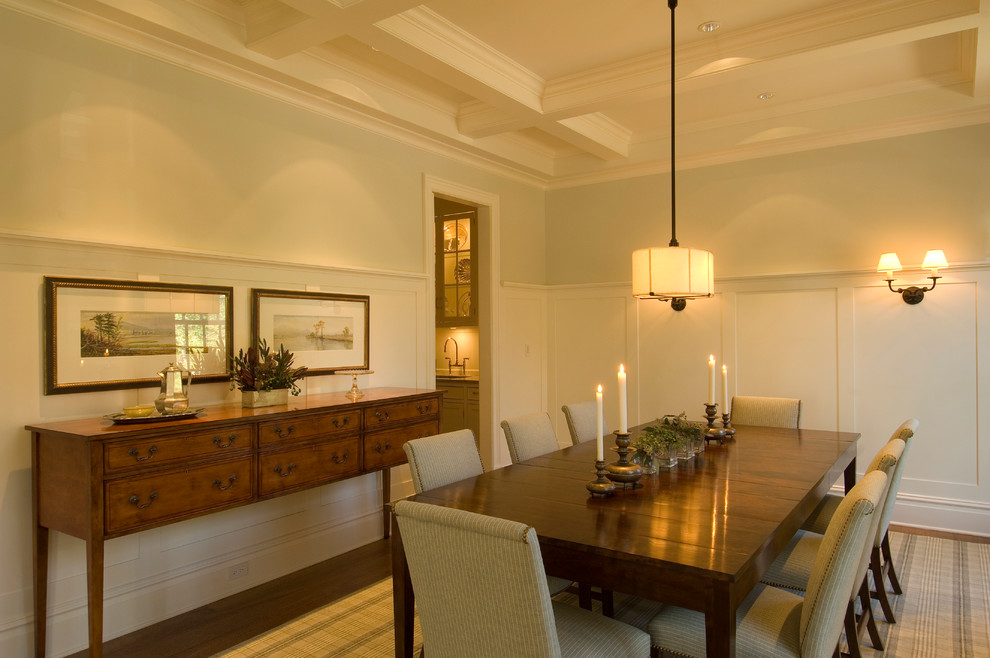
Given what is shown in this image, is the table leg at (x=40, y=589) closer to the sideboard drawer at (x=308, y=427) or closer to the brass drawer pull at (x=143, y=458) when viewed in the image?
the brass drawer pull at (x=143, y=458)

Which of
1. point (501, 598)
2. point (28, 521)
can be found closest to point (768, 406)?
point (501, 598)

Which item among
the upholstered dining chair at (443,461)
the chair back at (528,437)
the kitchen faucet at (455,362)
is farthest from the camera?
the kitchen faucet at (455,362)

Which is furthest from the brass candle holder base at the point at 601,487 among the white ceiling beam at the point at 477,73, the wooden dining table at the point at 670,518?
Result: the white ceiling beam at the point at 477,73

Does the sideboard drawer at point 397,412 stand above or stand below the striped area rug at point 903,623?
above

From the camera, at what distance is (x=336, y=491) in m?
3.88

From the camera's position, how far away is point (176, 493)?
2.54 m

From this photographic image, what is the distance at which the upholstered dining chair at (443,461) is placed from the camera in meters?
2.40

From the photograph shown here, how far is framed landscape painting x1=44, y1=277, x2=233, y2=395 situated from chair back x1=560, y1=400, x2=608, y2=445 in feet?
6.09

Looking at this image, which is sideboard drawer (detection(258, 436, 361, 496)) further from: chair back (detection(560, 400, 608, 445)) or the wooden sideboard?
chair back (detection(560, 400, 608, 445))

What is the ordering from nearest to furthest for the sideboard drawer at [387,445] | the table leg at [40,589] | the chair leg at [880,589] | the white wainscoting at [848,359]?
the table leg at [40,589]
the chair leg at [880,589]
the sideboard drawer at [387,445]
the white wainscoting at [848,359]

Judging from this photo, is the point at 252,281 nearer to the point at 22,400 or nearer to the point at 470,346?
the point at 22,400

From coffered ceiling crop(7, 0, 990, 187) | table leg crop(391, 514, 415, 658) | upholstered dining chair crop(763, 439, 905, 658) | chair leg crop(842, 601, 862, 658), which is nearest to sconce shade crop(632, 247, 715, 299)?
upholstered dining chair crop(763, 439, 905, 658)

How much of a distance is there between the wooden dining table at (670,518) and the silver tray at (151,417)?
120cm

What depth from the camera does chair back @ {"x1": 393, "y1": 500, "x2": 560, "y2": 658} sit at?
1445 millimetres
